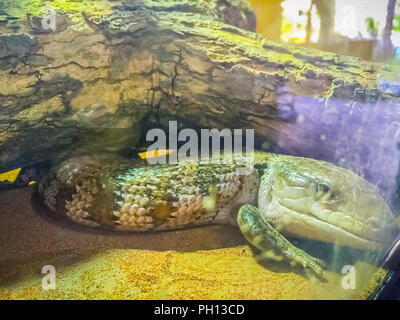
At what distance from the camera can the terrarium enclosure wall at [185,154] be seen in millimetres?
2426

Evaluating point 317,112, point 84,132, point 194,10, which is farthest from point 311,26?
point 84,132

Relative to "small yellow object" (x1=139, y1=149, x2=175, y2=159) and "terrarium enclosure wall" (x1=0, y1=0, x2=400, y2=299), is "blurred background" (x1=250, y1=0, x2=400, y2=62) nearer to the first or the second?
"terrarium enclosure wall" (x1=0, y1=0, x2=400, y2=299)

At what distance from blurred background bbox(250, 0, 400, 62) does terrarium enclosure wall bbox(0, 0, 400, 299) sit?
30mm

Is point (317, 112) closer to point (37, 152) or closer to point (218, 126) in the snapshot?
point (218, 126)

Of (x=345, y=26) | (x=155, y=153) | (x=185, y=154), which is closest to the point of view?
(x=345, y=26)

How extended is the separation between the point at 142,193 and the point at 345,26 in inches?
92.1

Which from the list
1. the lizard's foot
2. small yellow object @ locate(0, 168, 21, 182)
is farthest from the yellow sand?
small yellow object @ locate(0, 168, 21, 182)

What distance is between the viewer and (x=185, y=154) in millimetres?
3438

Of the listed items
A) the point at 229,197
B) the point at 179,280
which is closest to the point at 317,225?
the point at 229,197

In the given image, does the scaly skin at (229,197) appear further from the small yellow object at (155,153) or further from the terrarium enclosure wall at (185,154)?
the small yellow object at (155,153)

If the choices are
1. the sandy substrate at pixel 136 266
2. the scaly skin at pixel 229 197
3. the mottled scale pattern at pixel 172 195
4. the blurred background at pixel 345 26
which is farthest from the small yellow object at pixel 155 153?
the blurred background at pixel 345 26

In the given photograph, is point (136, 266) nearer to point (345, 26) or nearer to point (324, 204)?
point (324, 204)

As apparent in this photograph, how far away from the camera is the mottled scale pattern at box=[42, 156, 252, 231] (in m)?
2.92

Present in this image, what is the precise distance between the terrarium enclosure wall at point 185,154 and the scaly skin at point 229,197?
0.01 metres
